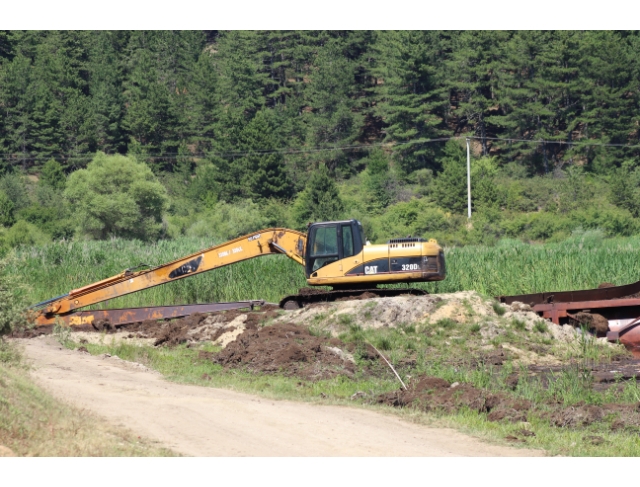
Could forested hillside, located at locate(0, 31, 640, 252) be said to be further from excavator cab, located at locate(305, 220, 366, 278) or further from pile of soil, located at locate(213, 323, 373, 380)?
pile of soil, located at locate(213, 323, 373, 380)

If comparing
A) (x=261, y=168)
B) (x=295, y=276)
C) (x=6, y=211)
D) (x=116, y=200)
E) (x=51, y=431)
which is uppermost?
(x=261, y=168)

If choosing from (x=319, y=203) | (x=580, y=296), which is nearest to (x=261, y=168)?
(x=319, y=203)

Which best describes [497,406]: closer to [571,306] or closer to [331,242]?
[571,306]

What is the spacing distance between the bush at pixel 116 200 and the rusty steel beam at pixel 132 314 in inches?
1600

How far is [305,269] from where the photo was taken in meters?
23.5

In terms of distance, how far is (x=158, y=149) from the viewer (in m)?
95.7

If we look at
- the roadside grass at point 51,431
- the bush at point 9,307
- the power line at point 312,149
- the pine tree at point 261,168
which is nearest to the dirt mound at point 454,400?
the roadside grass at point 51,431

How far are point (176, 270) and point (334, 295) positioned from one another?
3.66 m

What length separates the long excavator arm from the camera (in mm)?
23922

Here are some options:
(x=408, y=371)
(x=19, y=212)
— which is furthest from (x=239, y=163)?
(x=408, y=371)

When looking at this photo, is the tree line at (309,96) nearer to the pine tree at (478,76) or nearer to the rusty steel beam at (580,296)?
the pine tree at (478,76)

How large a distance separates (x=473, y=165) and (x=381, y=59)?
21495 millimetres

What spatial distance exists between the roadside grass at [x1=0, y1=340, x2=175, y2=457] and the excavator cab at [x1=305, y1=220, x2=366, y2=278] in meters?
10.1

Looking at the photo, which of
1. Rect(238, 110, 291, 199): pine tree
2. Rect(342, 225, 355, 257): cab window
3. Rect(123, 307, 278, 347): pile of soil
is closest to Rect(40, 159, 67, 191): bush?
Rect(238, 110, 291, 199): pine tree
